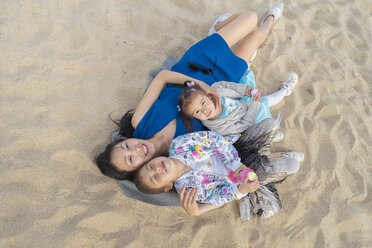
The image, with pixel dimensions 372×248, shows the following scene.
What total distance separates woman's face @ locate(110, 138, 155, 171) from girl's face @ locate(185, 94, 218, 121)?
Result: 0.54m

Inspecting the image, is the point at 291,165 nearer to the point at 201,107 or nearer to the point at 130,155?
the point at 201,107

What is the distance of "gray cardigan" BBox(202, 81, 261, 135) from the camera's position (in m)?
2.65

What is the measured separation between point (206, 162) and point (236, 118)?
0.56m

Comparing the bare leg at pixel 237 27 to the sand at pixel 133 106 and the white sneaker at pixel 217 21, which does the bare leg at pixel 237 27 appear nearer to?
the white sneaker at pixel 217 21

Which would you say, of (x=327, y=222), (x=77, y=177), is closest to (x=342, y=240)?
(x=327, y=222)

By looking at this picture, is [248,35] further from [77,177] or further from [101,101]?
[77,177]

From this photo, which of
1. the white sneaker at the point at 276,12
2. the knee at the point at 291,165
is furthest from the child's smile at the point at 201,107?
the white sneaker at the point at 276,12

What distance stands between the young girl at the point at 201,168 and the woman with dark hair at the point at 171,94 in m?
0.17

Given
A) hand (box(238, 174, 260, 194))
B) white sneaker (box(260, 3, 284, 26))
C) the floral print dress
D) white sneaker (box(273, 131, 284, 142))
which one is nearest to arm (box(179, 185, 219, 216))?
the floral print dress

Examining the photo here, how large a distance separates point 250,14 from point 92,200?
9.43 ft

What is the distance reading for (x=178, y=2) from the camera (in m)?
3.89

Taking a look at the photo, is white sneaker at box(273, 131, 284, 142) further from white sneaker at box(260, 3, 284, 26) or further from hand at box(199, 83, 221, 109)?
white sneaker at box(260, 3, 284, 26)

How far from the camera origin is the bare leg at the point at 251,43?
10.5ft

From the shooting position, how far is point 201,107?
2.45 metres
